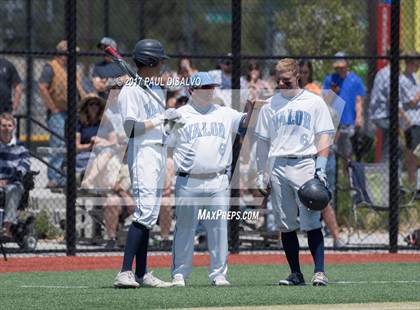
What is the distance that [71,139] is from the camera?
15.8m

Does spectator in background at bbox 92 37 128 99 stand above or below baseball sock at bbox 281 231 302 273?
above

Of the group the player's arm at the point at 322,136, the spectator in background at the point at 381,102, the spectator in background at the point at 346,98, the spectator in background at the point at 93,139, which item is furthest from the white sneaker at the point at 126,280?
the spectator in background at the point at 381,102

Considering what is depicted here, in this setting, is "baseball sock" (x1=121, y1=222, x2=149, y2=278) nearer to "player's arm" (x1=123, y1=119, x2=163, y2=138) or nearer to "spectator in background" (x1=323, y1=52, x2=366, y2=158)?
"player's arm" (x1=123, y1=119, x2=163, y2=138)

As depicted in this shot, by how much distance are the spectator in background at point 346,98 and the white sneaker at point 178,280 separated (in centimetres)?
665

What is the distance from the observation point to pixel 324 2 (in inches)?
960

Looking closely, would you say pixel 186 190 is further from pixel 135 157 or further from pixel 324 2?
pixel 324 2

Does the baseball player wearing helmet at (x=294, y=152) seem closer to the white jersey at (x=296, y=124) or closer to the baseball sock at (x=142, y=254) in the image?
the white jersey at (x=296, y=124)

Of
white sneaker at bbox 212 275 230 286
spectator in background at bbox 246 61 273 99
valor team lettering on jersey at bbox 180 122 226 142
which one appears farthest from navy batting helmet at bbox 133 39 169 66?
spectator in background at bbox 246 61 273 99

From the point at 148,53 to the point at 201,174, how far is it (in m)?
1.28

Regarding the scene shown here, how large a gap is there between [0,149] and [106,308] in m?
6.47

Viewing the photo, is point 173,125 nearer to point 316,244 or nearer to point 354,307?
point 316,244

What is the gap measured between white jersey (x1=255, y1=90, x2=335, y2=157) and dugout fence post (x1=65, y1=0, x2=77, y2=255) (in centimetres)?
464

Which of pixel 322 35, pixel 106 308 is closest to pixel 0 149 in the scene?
pixel 106 308

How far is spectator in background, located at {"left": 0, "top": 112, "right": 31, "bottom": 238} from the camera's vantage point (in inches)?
609
